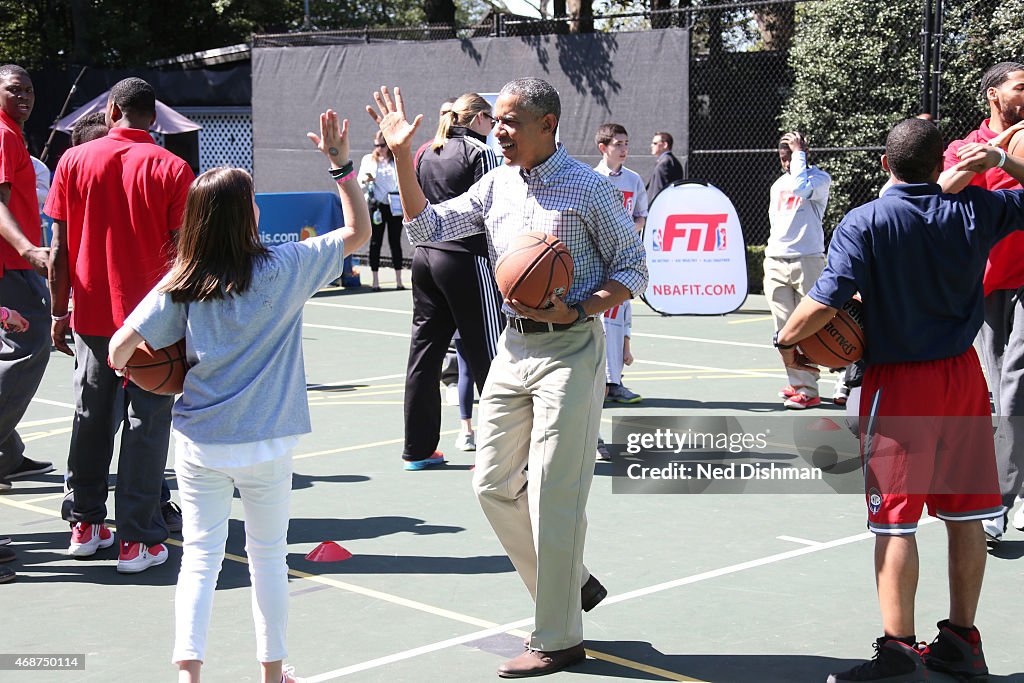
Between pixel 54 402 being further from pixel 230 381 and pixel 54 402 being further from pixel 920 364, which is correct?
pixel 920 364

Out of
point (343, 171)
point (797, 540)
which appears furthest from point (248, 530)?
point (797, 540)

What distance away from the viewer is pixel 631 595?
5715mm

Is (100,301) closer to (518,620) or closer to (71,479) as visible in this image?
(71,479)

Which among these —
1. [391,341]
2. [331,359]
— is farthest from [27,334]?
[391,341]

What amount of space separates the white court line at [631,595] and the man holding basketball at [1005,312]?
0.58 metres

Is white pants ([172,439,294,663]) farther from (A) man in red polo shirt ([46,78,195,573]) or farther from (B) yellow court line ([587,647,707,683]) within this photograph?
(A) man in red polo shirt ([46,78,195,573])

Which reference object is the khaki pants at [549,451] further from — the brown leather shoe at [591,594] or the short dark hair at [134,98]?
the short dark hair at [134,98]

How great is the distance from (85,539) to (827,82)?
14.7 metres

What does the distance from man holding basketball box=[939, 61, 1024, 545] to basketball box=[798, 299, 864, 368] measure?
1681 millimetres

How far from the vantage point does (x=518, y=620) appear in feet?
17.7

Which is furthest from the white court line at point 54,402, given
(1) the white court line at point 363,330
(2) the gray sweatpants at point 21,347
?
(1) the white court line at point 363,330

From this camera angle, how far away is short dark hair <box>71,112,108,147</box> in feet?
22.3

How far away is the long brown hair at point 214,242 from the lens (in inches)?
167

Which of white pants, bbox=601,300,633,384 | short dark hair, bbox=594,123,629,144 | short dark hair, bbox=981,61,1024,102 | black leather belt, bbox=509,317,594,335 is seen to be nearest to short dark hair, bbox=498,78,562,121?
black leather belt, bbox=509,317,594,335
